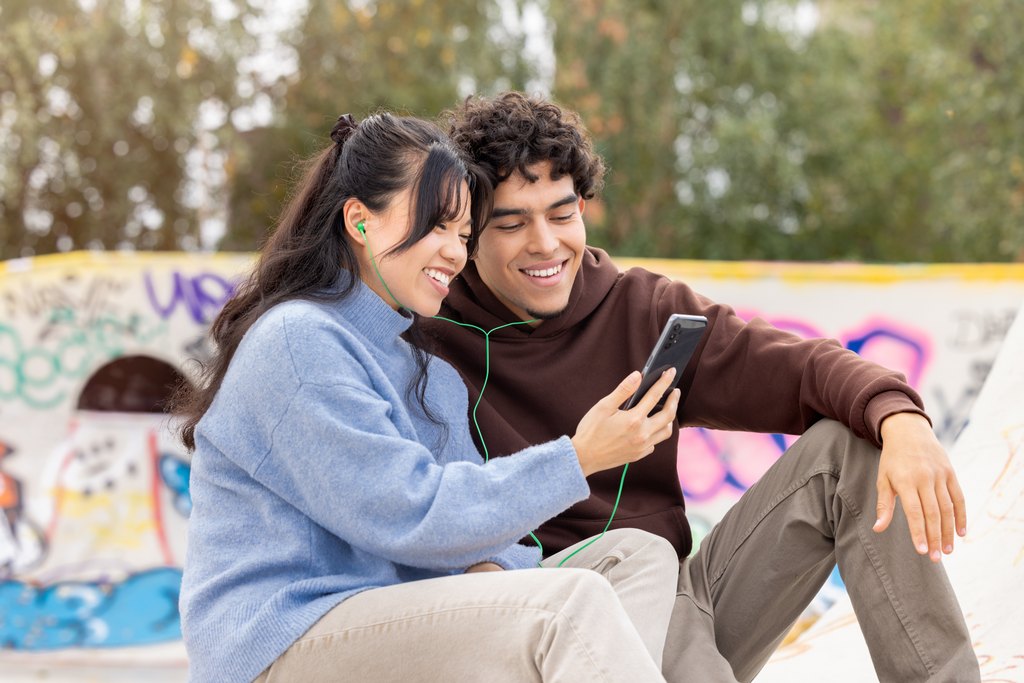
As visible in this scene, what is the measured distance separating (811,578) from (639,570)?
19.1 inches

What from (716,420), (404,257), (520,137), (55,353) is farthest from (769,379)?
(55,353)

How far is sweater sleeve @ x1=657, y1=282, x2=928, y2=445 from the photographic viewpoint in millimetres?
2583

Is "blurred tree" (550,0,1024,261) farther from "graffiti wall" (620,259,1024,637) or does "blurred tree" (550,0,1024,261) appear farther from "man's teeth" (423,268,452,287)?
"man's teeth" (423,268,452,287)

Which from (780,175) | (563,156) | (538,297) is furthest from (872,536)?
(780,175)

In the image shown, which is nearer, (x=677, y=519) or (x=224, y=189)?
(x=677, y=519)

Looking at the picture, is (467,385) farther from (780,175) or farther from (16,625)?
(780,175)

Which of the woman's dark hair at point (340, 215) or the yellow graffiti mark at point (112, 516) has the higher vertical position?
the woman's dark hair at point (340, 215)

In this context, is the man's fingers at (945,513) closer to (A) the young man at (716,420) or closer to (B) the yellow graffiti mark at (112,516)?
(A) the young man at (716,420)

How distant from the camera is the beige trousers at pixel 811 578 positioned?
93.7 inches

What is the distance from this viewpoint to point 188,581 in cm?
221

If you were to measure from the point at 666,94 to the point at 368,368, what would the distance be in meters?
15.0

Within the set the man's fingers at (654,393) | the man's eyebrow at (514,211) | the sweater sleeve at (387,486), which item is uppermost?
the man's eyebrow at (514,211)

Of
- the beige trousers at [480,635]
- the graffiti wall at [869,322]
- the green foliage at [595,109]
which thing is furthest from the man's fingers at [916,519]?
the green foliage at [595,109]

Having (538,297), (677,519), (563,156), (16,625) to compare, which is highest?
(563,156)
